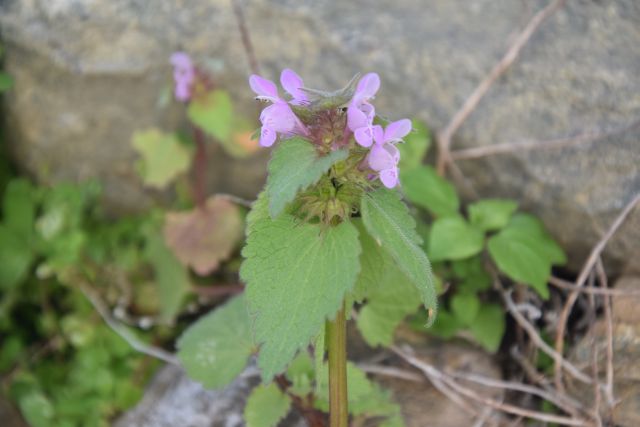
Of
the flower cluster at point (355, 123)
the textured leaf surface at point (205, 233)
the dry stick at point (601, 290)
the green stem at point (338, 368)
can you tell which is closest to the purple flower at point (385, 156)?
the flower cluster at point (355, 123)

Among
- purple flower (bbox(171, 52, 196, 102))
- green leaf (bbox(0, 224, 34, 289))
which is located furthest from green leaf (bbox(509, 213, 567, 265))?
green leaf (bbox(0, 224, 34, 289))

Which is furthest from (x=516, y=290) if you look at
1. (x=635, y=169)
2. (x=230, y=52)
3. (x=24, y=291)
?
(x=24, y=291)

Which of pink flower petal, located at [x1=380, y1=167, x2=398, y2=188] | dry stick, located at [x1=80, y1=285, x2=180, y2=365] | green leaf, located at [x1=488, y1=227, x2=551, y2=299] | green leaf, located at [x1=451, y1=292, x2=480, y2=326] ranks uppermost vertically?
pink flower petal, located at [x1=380, y1=167, x2=398, y2=188]

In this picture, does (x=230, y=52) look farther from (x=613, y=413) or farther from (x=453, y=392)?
(x=613, y=413)

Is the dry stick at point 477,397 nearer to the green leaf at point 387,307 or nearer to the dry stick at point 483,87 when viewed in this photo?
the green leaf at point 387,307

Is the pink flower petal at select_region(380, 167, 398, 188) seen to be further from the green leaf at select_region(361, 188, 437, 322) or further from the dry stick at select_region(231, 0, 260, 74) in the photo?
the dry stick at select_region(231, 0, 260, 74)
